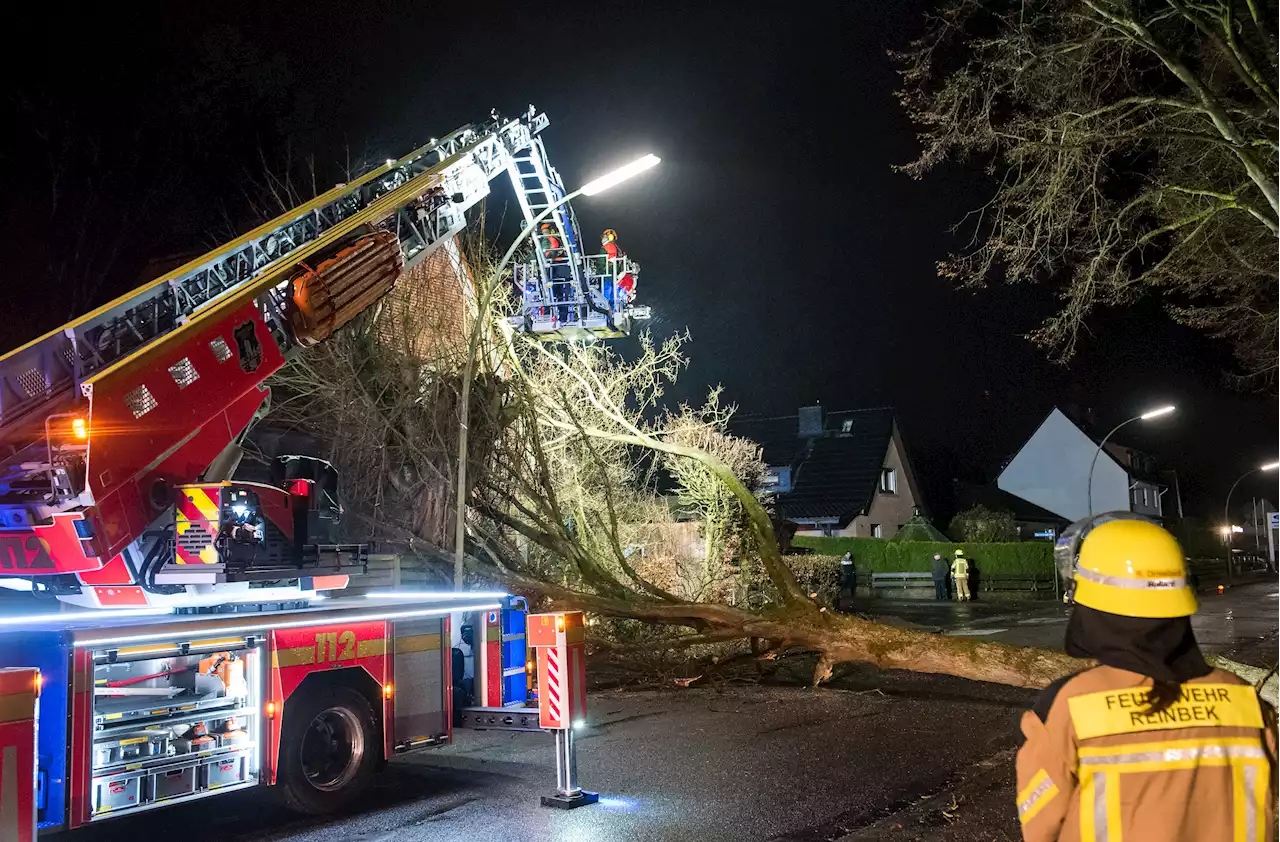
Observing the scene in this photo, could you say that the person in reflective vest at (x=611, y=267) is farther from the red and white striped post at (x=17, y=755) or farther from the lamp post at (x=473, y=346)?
the red and white striped post at (x=17, y=755)

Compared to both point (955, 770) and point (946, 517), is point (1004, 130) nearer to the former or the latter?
point (955, 770)

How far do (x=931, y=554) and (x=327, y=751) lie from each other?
3058 cm

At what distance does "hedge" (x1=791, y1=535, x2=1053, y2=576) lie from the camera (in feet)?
116

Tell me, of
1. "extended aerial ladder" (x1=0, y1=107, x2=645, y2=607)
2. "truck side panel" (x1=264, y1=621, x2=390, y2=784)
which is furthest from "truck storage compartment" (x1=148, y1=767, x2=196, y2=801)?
"extended aerial ladder" (x1=0, y1=107, x2=645, y2=607)

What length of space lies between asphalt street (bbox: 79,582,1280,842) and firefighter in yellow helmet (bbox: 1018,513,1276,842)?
4.26 metres

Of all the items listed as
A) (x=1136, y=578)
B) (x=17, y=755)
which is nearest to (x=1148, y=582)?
(x=1136, y=578)

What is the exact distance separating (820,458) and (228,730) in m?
39.2

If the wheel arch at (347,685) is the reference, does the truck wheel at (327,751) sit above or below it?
below

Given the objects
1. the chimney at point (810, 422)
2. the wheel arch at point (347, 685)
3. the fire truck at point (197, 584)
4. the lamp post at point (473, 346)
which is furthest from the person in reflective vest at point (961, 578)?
the wheel arch at point (347, 685)

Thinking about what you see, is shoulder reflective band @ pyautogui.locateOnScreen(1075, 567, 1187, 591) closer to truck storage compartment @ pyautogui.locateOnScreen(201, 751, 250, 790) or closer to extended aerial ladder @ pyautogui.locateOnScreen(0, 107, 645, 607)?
truck storage compartment @ pyautogui.locateOnScreen(201, 751, 250, 790)

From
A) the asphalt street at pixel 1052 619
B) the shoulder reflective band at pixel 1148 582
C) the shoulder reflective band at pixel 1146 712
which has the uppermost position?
the shoulder reflective band at pixel 1148 582

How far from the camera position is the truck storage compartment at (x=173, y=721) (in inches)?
225

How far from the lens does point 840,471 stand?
4338 centimetres

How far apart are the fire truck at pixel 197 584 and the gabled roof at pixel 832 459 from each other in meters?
33.5
